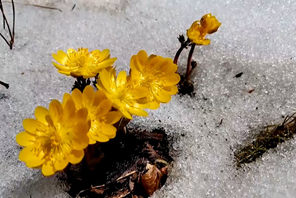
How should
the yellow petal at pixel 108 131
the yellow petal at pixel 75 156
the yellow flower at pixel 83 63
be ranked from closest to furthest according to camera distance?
1. the yellow petal at pixel 75 156
2. the yellow petal at pixel 108 131
3. the yellow flower at pixel 83 63

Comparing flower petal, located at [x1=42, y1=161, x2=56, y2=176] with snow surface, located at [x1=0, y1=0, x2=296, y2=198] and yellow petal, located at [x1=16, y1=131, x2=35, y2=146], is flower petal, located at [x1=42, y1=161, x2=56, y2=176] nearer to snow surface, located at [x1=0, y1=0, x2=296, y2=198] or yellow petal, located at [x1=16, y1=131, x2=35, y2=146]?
yellow petal, located at [x1=16, y1=131, x2=35, y2=146]

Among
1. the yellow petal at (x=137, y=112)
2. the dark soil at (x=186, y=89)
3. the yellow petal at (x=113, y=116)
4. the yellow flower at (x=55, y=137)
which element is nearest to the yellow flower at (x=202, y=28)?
the dark soil at (x=186, y=89)

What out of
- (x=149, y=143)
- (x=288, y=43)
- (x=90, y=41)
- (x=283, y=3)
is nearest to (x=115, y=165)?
(x=149, y=143)

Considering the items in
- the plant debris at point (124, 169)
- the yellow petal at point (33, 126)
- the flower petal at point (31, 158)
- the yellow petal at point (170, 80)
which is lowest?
the plant debris at point (124, 169)

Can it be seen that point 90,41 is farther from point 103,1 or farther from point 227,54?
point 227,54

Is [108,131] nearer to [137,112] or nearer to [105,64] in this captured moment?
[137,112]

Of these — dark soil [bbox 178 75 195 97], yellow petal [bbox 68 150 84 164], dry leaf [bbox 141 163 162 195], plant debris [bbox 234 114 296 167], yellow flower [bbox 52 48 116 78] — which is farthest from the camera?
dark soil [bbox 178 75 195 97]

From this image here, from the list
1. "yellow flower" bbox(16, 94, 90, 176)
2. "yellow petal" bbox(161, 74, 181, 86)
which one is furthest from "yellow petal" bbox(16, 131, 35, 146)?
"yellow petal" bbox(161, 74, 181, 86)

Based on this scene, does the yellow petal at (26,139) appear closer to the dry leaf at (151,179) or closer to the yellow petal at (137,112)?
the yellow petal at (137,112)
